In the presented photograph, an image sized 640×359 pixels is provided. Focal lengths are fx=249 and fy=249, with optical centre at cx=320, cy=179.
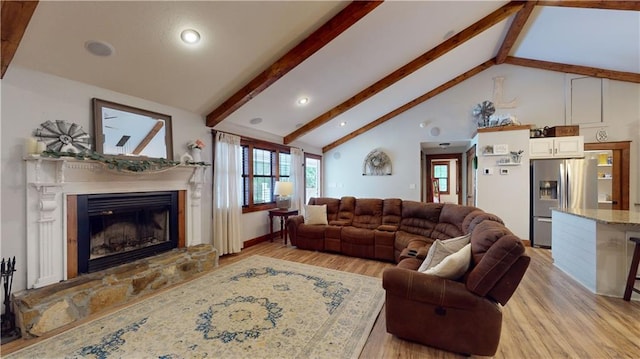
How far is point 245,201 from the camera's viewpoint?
4.90 metres

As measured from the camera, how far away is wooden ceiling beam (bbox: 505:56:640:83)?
462 cm

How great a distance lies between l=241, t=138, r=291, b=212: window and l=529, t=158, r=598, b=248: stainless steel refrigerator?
200 inches

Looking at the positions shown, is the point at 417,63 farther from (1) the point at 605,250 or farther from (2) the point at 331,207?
(1) the point at 605,250

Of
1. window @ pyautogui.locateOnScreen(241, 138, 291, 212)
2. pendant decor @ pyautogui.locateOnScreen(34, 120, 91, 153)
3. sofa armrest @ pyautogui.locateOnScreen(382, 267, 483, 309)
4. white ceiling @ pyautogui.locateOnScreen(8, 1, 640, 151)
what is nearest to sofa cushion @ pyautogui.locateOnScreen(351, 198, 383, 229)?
window @ pyautogui.locateOnScreen(241, 138, 291, 212)

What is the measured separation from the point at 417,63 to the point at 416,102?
6.63ft

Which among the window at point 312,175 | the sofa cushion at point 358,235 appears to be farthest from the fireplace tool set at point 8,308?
the window at point 312,175

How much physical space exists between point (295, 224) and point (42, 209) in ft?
10.7

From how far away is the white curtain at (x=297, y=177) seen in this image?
608cm

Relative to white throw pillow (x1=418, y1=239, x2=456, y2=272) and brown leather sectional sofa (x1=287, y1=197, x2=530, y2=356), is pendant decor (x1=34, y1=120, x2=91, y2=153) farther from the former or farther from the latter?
white throw pillow (x1=418, y1=239, x2=456, y2=272)

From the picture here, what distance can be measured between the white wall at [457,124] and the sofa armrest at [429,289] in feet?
13.1

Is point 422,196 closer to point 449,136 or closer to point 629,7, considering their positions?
point 449,136

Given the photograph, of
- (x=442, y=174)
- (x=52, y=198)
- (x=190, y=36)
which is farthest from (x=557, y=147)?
(x=52, y=198)

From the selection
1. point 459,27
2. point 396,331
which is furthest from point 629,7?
point 396,331

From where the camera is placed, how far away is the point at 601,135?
4824mm
